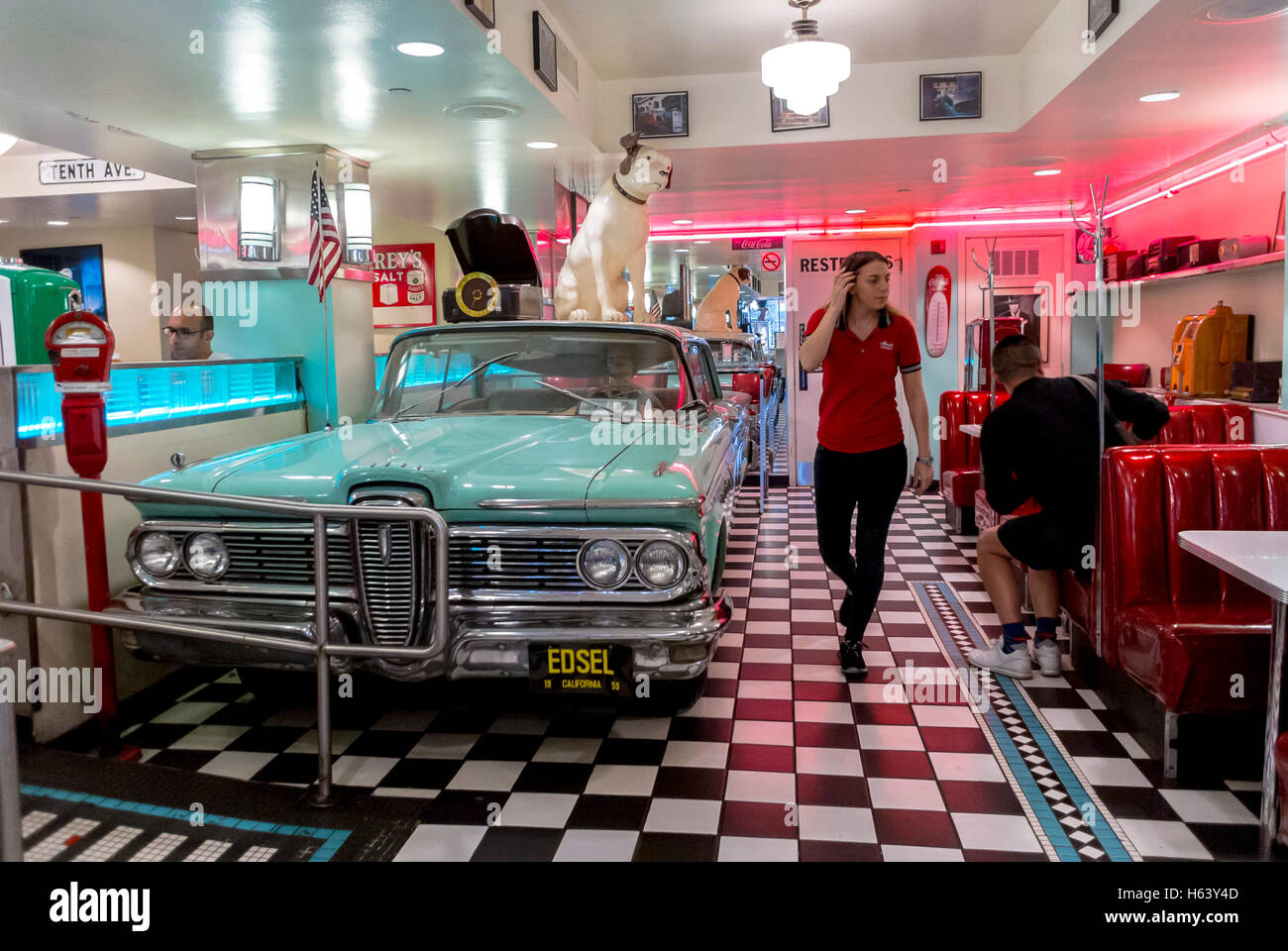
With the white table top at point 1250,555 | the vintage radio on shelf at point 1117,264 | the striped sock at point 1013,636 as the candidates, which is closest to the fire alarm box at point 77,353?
the white table top at point 1250,555

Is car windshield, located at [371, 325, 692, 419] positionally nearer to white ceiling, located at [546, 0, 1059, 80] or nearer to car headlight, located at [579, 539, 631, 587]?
car headlight, located at [579, 539, 631, 587]

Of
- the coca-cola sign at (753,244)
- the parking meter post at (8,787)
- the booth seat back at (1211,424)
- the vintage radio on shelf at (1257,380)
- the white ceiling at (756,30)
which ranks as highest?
the white ceiling at (756,30)

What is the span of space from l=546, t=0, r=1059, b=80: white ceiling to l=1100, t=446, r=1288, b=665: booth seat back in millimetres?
3717

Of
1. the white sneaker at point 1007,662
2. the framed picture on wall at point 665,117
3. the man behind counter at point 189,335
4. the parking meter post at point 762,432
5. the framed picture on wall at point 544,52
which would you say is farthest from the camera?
the parking meter post at point 762,432

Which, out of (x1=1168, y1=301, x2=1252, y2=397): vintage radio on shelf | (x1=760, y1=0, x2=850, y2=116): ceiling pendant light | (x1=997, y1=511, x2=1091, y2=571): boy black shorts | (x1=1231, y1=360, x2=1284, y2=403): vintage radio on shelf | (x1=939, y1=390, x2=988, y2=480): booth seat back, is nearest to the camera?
(x1=997, y1=511, x2=1091, y2=571): boy black shorts

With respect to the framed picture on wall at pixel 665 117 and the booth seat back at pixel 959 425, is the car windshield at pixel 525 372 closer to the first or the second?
the framed picture on wall at pixel 665 117

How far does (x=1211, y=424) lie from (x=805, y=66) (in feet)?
9.60

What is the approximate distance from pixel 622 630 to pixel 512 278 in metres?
5.56

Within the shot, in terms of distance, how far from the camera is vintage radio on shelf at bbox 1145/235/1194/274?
8.52 metres

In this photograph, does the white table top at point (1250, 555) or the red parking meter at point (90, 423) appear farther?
the red parking meter at point (90, 423)

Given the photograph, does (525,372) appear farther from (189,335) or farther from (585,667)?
(189,335)

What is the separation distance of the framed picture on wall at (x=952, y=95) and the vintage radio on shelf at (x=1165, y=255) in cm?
280

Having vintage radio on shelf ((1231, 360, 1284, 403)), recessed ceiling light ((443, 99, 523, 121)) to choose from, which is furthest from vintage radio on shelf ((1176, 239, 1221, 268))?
recessed ceiling light ((443, 99, 523, 121))

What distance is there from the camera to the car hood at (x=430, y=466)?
9.91 ft
